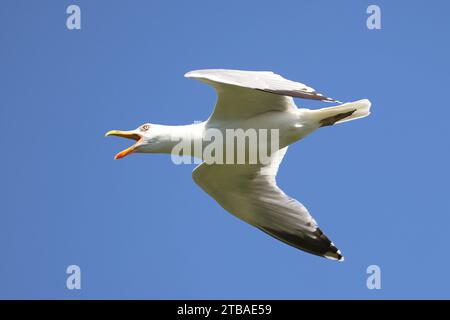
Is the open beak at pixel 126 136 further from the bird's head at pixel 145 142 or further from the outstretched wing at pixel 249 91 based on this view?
the outstretched wing at pixel 249 91

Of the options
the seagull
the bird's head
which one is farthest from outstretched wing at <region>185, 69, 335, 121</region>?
the bird's head

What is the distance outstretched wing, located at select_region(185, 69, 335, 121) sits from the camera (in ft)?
28.7

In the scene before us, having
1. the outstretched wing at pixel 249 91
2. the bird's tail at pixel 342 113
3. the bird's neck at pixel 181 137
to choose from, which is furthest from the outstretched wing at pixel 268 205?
the bird's tail at pixel 342 113

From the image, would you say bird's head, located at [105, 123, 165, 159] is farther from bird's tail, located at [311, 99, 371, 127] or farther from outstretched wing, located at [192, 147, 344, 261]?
bird's tail, located at [311, 99, 371, 127]

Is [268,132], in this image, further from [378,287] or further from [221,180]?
[378,287]

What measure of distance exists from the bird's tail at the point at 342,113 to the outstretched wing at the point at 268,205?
1.19 meters

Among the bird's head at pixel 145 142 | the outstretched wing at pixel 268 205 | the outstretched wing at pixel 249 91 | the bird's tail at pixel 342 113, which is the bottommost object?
the outstretched wing at pixel 268 205

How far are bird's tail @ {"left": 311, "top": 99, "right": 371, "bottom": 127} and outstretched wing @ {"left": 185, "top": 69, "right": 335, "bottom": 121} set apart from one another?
35cm

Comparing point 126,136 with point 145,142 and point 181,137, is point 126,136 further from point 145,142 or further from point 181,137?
point 181,137

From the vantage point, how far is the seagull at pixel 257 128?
9.13 metres

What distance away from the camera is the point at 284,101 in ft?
31.4

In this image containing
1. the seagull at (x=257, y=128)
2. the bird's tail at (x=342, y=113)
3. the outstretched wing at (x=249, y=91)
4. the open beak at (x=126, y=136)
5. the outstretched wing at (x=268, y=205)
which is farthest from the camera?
the outstretched wing at (x=268, y=205)

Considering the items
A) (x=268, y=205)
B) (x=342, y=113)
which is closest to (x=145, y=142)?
(x=268, y=205)

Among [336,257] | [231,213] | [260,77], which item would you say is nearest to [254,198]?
[231,213]
